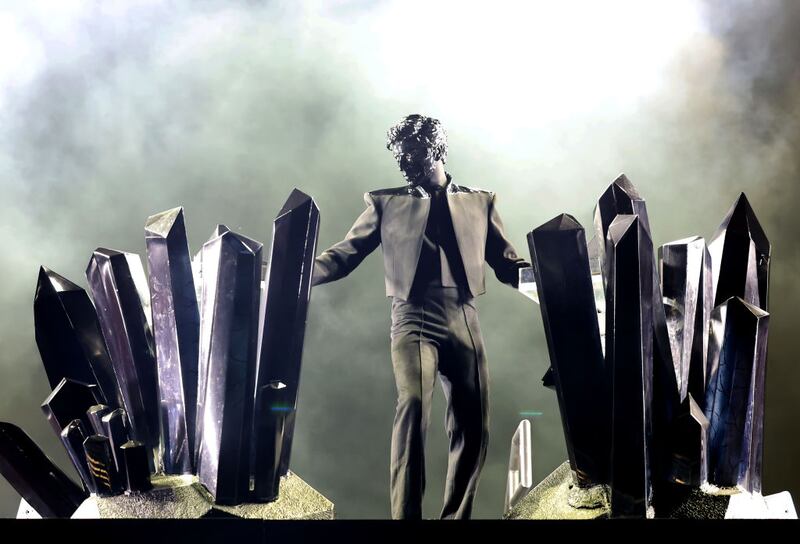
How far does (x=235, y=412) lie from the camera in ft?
13.5

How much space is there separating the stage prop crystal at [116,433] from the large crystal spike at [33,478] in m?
0.44

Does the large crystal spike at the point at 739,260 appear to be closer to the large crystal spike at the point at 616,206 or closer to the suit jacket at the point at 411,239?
the large crystal spike at the point at 616,206

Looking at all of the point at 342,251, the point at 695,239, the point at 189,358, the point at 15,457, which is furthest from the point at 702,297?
the point at 15,457

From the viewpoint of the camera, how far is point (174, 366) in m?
4.35

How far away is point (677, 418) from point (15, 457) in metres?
2.91

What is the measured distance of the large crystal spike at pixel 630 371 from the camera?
3832 mm

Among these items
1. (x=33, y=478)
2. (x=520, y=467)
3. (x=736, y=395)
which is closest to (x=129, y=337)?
(x=33, y=478)


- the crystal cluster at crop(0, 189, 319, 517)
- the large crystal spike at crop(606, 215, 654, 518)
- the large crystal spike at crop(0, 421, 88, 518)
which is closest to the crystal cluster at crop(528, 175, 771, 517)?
the large crystal spike at crop(606, 215, 654, 518)

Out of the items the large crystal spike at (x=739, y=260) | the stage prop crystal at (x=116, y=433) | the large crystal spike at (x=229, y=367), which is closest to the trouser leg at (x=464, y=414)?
the large crystal spike at (x=229, y=367)

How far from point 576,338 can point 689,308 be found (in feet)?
1.70

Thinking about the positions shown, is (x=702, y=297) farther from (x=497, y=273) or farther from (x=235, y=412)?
(x=235, y=412)

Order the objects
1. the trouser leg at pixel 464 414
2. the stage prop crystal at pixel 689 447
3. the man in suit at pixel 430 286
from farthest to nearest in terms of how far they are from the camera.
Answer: the trouser leg at pixel 464 414, the man in suit at pixel 430 286, the stage prop crystal at pixel 689 447

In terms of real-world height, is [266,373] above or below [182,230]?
below
